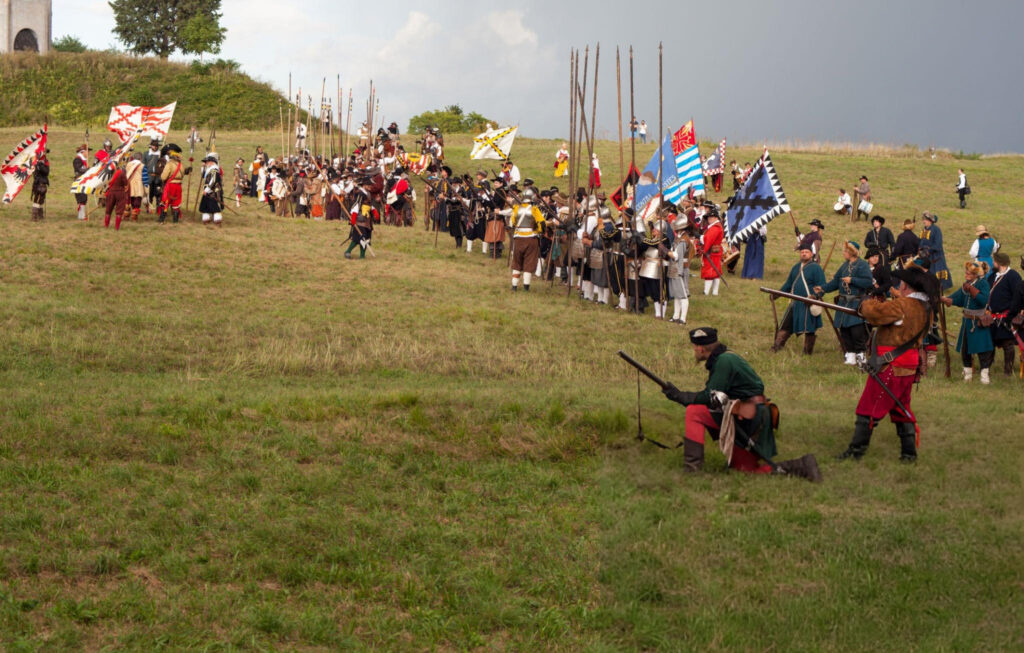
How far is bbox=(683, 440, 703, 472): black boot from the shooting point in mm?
9711

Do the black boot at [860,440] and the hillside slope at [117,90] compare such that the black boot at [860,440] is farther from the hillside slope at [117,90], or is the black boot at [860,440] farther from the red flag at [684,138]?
the hillside slope at [117,90]

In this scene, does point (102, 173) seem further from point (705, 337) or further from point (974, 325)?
point (974, 325)

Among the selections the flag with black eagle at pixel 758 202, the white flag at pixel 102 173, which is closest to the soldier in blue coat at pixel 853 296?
the flag with black eagle at pixel 758 202

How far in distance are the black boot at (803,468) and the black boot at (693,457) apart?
742 mm

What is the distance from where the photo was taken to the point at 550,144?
159 feet

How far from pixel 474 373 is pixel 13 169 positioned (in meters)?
12.4

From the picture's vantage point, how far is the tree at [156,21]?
217ft

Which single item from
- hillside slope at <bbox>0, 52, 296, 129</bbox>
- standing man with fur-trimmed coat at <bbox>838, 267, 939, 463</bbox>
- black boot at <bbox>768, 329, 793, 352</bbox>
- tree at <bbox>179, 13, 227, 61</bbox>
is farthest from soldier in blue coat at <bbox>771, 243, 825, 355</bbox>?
tree at <bbox>179, 13, 227, 61</bbox>

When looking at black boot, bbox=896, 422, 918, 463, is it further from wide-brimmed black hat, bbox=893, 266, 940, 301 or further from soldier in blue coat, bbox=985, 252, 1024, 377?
soldier in blue coat, bbox=985, 252, 1024, 377

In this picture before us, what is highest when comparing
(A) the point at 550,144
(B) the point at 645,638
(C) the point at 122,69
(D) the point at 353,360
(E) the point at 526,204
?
(C) the point at 122,69

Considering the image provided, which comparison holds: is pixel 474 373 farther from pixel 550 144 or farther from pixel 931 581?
pixel 550 144

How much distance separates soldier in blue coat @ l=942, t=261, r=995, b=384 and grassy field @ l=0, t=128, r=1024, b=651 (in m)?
0.52

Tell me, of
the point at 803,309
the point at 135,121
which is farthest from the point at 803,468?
the point at 135,121

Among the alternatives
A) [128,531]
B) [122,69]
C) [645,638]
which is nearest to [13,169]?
[128,531]
